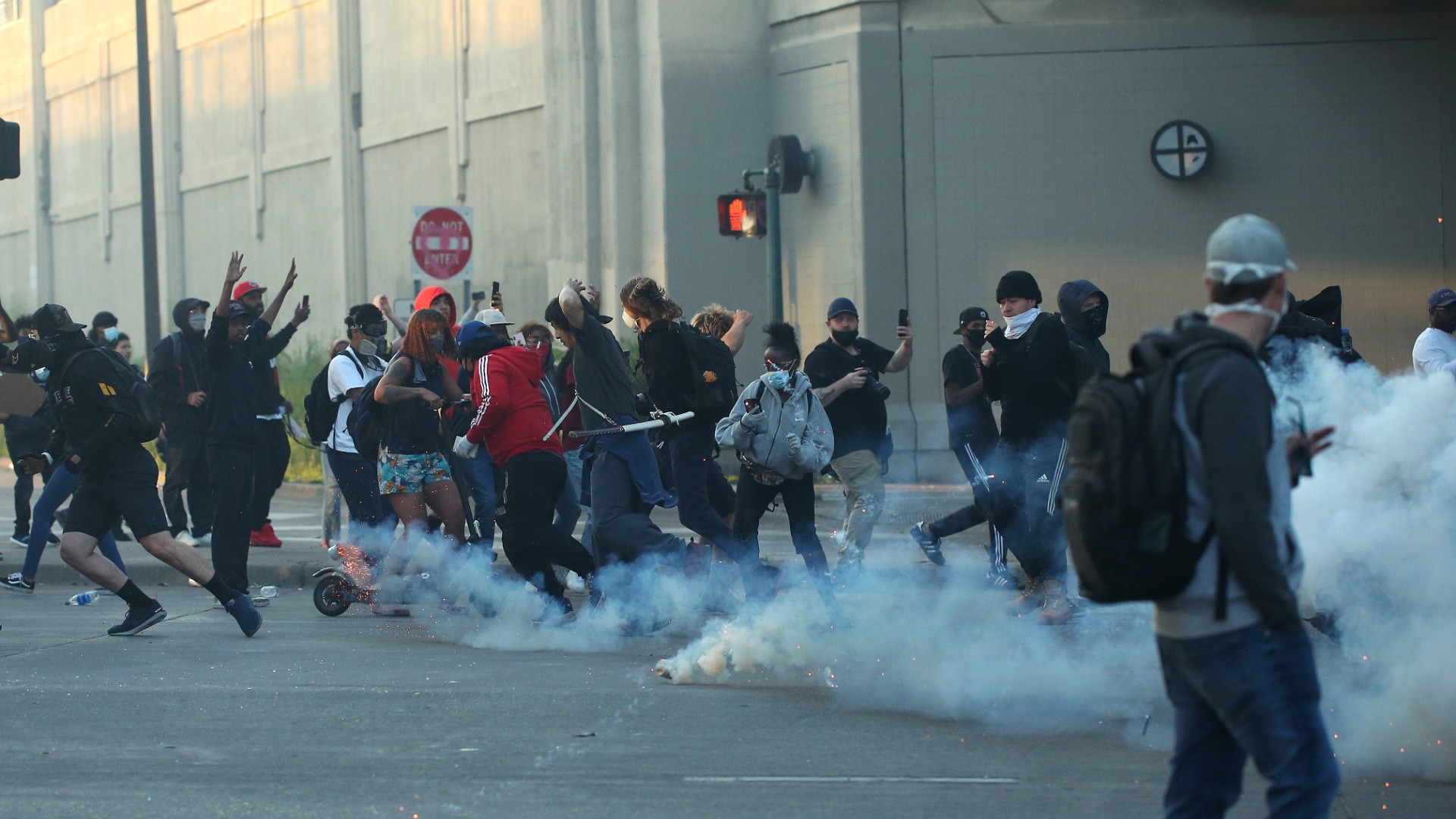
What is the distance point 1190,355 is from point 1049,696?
10.7 ft

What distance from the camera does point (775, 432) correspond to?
8477 millimetres

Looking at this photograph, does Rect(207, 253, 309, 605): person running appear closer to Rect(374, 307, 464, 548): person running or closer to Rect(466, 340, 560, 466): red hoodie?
Rect(374, 307, 464, 548): person running

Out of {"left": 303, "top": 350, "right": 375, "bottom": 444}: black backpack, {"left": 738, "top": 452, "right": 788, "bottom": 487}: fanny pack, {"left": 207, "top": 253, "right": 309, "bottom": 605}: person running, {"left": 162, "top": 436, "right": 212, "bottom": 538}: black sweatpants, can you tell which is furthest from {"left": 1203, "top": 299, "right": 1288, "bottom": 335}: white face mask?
{"left": 162, "top": 436, "right": 212, "bottom": 538}: black sweatpants

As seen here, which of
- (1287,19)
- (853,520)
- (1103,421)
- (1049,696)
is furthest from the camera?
(1287,19)

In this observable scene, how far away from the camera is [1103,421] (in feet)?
11.8

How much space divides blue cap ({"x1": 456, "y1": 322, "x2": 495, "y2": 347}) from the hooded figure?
9.68ft

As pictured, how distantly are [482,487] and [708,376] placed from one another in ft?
8.37

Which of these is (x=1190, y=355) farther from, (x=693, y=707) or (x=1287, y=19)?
(x=1287, y=19)

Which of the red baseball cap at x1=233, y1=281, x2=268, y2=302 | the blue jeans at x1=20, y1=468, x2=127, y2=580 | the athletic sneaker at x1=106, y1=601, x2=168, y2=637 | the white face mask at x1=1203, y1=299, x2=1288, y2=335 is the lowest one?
the athletic sneaker at x1=106, y1=601, x2=168, y2=637

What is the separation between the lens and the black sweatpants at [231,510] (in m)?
9.73

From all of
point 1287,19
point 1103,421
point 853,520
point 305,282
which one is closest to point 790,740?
point 1103,421

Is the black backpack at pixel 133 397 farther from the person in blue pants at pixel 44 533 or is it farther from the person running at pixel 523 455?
the person in blue pants at pixel 44 533

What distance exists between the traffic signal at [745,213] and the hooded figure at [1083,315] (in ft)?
24.0

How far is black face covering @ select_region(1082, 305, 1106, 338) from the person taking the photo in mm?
8477
